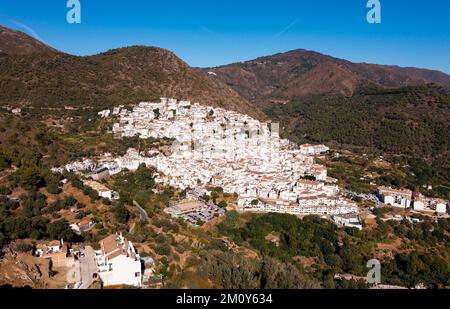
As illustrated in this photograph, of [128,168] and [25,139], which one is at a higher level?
[25,139]

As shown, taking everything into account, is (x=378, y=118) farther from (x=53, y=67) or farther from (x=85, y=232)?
(x=85, y=232)

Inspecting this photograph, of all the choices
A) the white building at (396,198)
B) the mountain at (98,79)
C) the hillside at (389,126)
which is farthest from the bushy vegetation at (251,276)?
the mountain at (98,79)

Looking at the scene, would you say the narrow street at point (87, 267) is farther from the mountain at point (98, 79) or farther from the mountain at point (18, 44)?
the mountain at point (18, 44)

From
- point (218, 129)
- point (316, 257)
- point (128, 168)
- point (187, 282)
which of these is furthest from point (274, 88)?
point (187, 282)

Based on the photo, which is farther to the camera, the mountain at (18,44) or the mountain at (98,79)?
the mountain at (18,44)

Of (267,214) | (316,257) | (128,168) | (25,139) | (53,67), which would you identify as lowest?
(316,257)

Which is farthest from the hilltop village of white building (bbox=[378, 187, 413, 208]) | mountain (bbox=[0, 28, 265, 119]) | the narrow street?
the narrow street

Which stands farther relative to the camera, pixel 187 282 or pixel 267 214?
pixel 267 214
